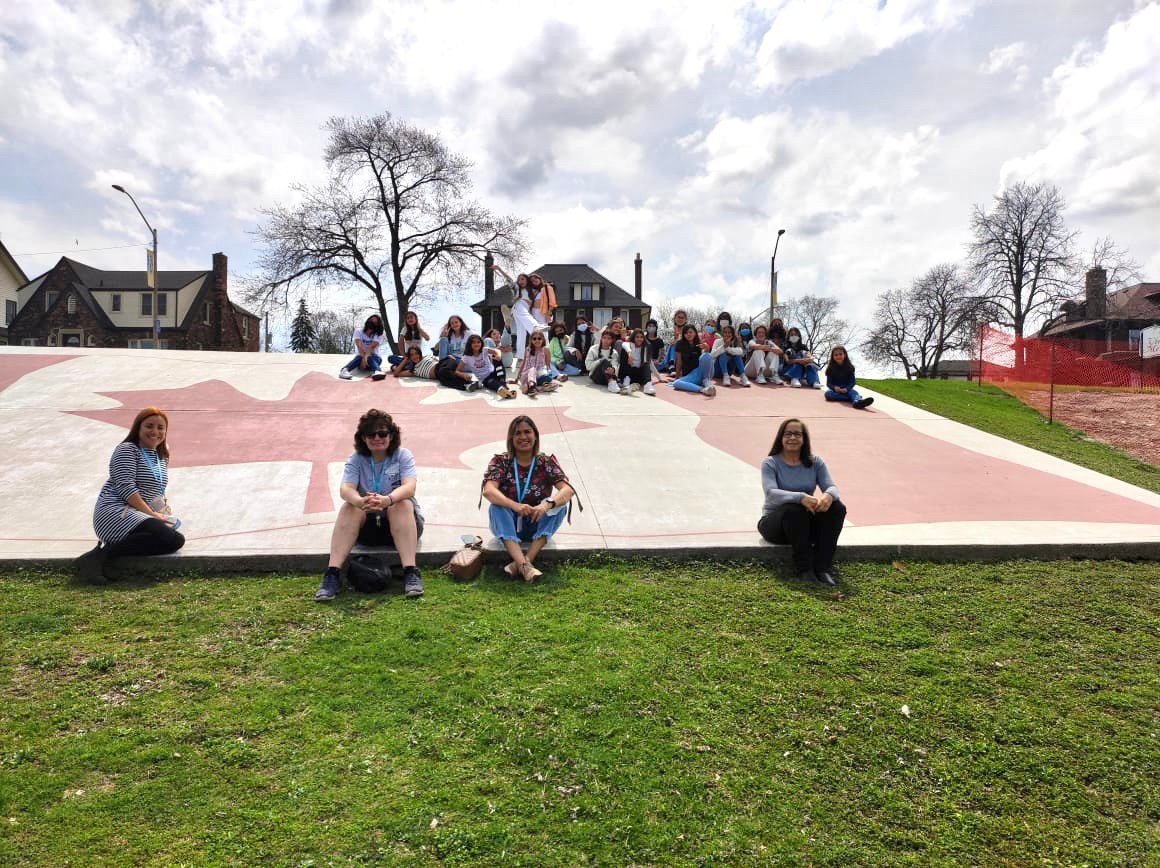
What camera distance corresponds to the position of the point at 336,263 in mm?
31969

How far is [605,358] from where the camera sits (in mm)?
12344

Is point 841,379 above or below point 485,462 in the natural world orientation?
above

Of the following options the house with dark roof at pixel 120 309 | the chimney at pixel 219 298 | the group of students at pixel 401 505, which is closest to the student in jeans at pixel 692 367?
the group of students at pixel 401 505

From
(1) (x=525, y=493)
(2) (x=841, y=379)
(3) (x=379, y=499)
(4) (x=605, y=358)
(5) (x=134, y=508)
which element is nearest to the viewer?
(3) (x=379, y=499)

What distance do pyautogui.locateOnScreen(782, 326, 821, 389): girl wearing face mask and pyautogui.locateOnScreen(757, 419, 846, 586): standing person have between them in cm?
832

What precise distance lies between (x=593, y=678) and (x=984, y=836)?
1745 millimetres

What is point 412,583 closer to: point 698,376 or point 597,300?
point 698,376

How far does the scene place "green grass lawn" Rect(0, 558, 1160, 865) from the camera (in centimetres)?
243

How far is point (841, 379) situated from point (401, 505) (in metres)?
9.39

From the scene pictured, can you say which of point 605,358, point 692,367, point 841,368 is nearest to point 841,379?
point 841,368

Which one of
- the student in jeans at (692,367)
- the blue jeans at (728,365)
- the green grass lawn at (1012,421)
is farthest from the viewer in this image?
the blue jeans at (728,365)

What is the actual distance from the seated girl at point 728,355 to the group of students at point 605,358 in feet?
0.06

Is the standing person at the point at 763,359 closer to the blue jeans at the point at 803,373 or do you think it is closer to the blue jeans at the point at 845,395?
the blue jeans at the point at 803,373

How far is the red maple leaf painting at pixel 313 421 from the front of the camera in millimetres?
7695
